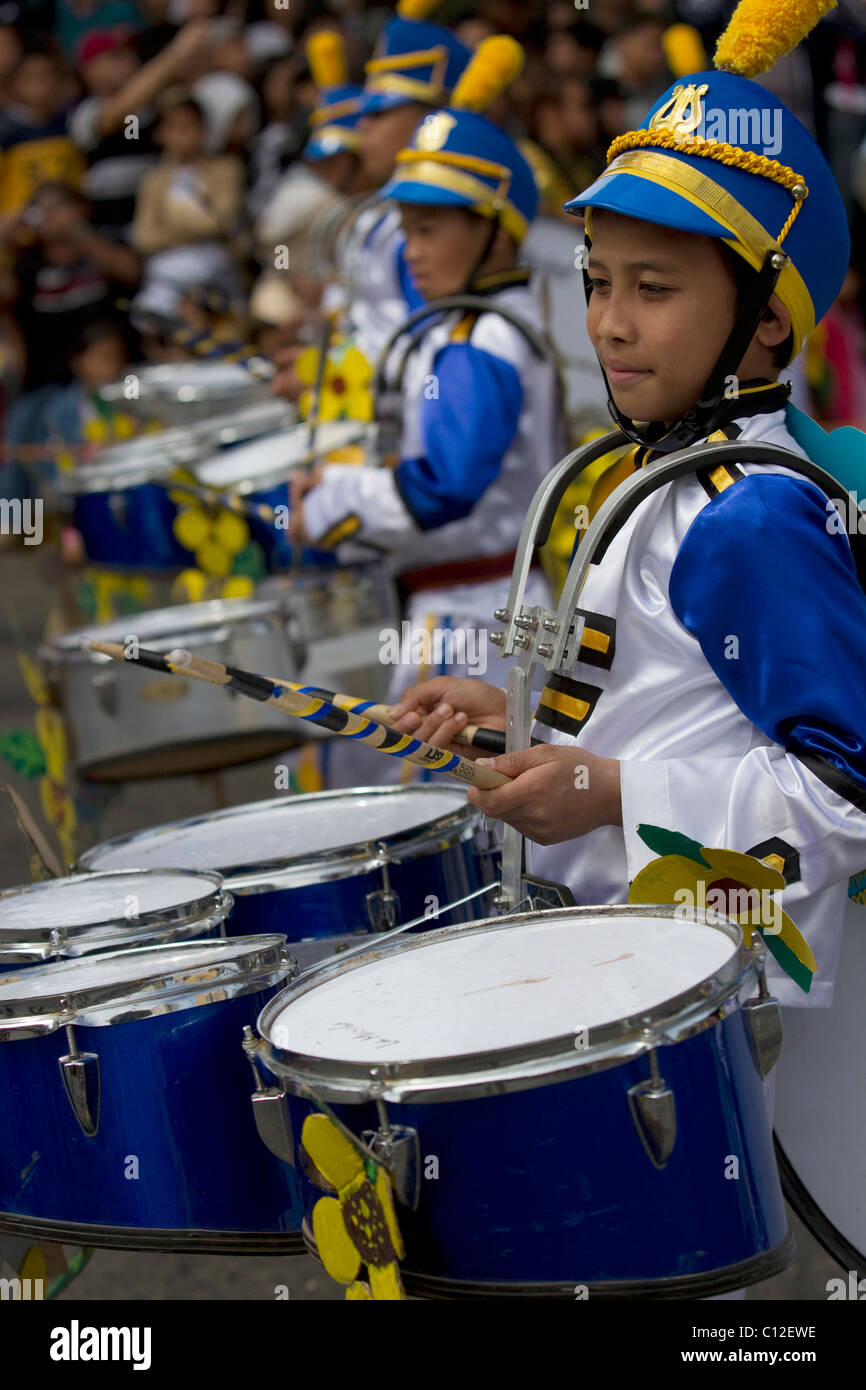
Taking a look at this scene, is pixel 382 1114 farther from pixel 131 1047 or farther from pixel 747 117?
pixel 747 117

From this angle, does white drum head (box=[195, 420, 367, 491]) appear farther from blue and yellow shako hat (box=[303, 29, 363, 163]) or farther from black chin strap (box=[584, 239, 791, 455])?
black chin strap (box=[584, 239, 791, 455])

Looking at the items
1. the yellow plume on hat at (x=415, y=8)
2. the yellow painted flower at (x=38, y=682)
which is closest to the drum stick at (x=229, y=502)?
the yellow painted flower at (x=38, y=682)

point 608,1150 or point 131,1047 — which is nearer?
point 608,1150

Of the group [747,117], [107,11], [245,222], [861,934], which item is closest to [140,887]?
[861,934]

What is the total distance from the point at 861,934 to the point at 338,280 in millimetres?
4257

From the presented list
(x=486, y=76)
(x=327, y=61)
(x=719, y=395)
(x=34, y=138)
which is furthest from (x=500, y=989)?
(x=34, y=138)

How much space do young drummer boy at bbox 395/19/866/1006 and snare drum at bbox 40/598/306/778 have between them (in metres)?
1.68

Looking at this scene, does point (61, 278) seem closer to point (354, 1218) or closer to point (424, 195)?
point (424, 195)

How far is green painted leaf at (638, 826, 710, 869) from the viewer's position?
163cm

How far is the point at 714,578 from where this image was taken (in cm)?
163

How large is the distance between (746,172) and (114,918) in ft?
3.40

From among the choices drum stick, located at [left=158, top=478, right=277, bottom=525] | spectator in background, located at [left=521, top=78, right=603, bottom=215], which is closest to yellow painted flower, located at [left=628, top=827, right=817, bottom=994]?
drum stick, located at [left=158, top=478, right=277, bottom=525]

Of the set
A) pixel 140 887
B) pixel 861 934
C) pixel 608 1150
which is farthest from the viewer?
pixel 140 887

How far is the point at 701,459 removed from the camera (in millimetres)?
1675
